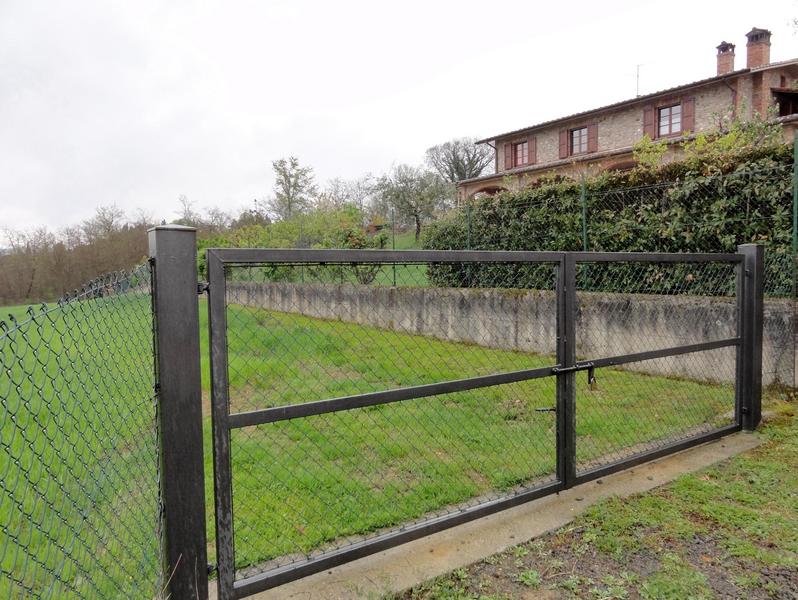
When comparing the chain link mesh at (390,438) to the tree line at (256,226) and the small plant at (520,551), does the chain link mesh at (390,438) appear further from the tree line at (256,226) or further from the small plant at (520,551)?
the tree line at (256,226)

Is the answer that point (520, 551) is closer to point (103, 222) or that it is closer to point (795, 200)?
point (795, 200)

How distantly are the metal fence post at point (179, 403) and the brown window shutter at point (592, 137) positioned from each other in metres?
22.5

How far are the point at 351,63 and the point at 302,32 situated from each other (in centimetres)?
625

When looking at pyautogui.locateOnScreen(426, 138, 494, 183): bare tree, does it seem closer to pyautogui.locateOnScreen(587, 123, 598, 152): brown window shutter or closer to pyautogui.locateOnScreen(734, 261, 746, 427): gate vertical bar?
pyautogui.locateOnScreen(587, 123, 598, 152): brown window shutter

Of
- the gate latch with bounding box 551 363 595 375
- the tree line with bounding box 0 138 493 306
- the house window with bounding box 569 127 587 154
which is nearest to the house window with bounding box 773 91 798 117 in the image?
the house window with bounding box 569 127 587 154

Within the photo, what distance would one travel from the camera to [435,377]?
5.84 meters

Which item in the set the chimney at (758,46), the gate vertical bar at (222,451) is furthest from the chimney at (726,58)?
the gate vertical bar at (222,451)

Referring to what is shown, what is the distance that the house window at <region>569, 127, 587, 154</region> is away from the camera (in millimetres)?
22016

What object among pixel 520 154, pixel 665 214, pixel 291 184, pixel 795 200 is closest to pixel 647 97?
pixel 520 154

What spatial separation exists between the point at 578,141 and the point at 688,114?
4466mm

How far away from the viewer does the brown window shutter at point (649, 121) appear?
779 inches

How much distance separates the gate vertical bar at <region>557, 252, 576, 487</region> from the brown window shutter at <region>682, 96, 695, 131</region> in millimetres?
19498

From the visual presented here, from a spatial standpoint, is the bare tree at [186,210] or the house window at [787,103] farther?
the bare tree at [186,210]

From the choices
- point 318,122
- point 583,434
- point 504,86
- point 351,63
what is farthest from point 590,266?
point 318,122
